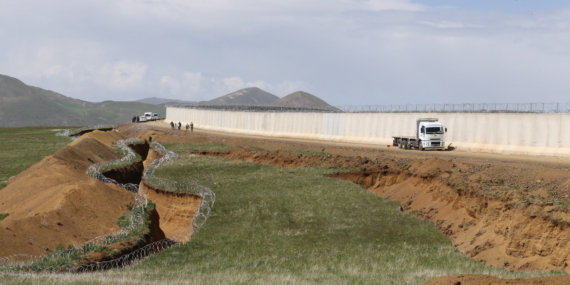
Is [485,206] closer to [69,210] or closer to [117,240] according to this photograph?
[117,240]

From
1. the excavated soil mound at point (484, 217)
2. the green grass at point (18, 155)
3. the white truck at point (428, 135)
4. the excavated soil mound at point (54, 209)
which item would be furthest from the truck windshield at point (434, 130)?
the green grass at point (18, 155)

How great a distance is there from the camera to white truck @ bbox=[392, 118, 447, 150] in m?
55.2

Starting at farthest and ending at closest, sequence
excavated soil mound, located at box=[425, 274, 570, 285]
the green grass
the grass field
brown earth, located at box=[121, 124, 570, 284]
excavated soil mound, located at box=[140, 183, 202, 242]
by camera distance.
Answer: the green grass < excavated soil mound, located at box=[140, 183, 202, 242] < brown earth, located at box=[121, 124, 570, 284] < the grass field < excavated soil mound, located at box=[425, 274, 570, 285]

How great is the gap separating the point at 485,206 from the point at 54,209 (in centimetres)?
1859

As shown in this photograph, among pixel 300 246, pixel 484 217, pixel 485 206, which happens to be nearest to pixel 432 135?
pixel 485 206

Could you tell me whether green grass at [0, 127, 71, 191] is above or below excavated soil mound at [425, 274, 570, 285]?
below

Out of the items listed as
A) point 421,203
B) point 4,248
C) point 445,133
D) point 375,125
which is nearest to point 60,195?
point 4,248

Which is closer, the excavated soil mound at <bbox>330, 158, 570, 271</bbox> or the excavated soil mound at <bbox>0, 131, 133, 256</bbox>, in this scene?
the excavated soil mound at <bbox>330, 158, 570, 271</bbox>

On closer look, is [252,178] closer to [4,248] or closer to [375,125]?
[4,248]

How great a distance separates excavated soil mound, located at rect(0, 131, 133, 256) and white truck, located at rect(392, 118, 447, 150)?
108 ft

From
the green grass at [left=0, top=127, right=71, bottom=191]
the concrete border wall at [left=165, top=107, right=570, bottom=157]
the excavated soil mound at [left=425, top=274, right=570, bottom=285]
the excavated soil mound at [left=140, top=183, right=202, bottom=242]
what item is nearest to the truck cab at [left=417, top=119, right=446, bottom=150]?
the concrete border wall at [left=165, top=107, right=570, bottom=157]

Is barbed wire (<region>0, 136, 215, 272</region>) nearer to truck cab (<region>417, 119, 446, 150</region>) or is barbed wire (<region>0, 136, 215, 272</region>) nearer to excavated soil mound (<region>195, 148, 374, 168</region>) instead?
excavated soil mound (<region>195, 148, 374, 168</region>)

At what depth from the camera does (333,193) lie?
109ft

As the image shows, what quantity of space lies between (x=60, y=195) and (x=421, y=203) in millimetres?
18175
